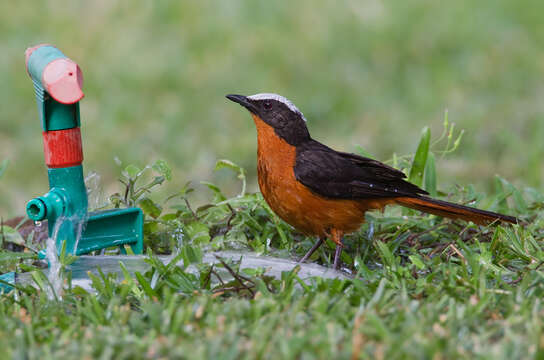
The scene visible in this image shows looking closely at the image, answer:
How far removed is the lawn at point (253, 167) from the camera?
3051 mm

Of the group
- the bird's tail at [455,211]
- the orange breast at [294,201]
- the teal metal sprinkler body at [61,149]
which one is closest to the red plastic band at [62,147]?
the teal metal sprinkler body at [61,149]

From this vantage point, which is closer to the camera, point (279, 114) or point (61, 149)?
point (61, 149)

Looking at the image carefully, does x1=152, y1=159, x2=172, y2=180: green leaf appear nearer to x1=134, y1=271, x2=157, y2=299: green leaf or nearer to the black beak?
the black beak

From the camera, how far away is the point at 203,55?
1023 cm

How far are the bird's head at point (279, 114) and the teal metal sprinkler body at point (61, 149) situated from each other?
102 centimetres

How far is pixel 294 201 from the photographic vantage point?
4.18 metres

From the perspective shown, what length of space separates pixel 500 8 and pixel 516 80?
71.9 inches

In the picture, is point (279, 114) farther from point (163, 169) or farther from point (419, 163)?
point (419, 163)

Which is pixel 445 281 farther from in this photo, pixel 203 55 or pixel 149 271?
pixel 203 55

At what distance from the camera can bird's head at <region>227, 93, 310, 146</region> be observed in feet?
14.5

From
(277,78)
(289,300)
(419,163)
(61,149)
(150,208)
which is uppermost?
(277,78)

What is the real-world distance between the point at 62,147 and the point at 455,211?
213cm

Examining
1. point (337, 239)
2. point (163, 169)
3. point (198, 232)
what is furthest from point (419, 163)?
point (163, 169)

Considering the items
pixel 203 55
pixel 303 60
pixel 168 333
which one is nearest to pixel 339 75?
pixel 303 60
